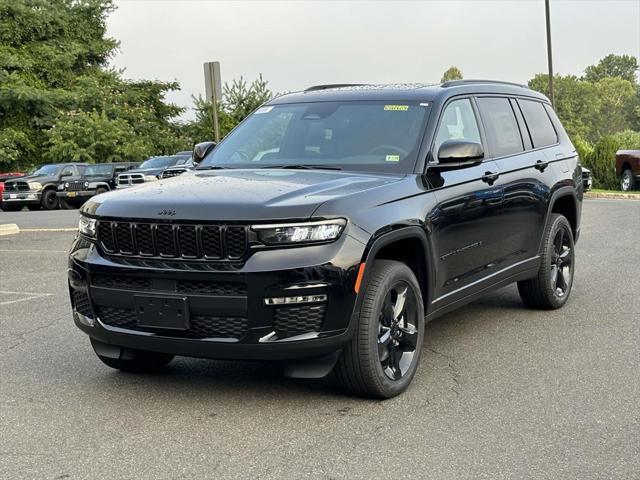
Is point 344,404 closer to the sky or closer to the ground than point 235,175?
closer to the ground

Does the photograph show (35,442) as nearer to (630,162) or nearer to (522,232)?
(522,232)

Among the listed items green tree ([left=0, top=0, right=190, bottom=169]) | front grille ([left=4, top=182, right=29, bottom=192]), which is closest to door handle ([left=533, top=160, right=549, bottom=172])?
front grille ([left=4, top=182, right=29, bottom=192])

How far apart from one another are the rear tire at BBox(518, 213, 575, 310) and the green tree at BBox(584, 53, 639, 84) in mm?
178703

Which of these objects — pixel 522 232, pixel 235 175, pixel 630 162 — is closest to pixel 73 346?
pixel 235 175

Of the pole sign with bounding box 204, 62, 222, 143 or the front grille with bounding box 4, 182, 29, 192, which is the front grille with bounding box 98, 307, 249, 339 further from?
the front grille with bounding box 4, 182, 29, 192

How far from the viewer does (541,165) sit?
702 centimetres

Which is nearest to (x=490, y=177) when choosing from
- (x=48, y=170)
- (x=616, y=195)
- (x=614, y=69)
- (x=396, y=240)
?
(x=396, y=240)

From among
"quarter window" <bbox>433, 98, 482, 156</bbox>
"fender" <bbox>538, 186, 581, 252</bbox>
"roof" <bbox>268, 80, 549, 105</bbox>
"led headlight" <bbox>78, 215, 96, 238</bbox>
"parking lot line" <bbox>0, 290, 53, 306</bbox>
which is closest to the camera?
"led headlight" <bbox>78, 215, 96, 238</bbox>

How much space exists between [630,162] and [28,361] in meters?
23.3

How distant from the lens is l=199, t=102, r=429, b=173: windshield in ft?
18.1

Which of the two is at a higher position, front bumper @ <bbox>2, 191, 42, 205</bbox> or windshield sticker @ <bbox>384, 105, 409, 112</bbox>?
windshield sticker @ <bbox>384, 105, 409, 112</bbox>

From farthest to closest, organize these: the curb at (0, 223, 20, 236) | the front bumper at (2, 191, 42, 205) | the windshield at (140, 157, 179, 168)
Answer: the windshield at (140, 157, 179, 168), the front bumper at (2, 191, 42, 205), the curb at (0, 223, 20, 236)

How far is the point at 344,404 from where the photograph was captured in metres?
4.78

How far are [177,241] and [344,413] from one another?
1.29m
